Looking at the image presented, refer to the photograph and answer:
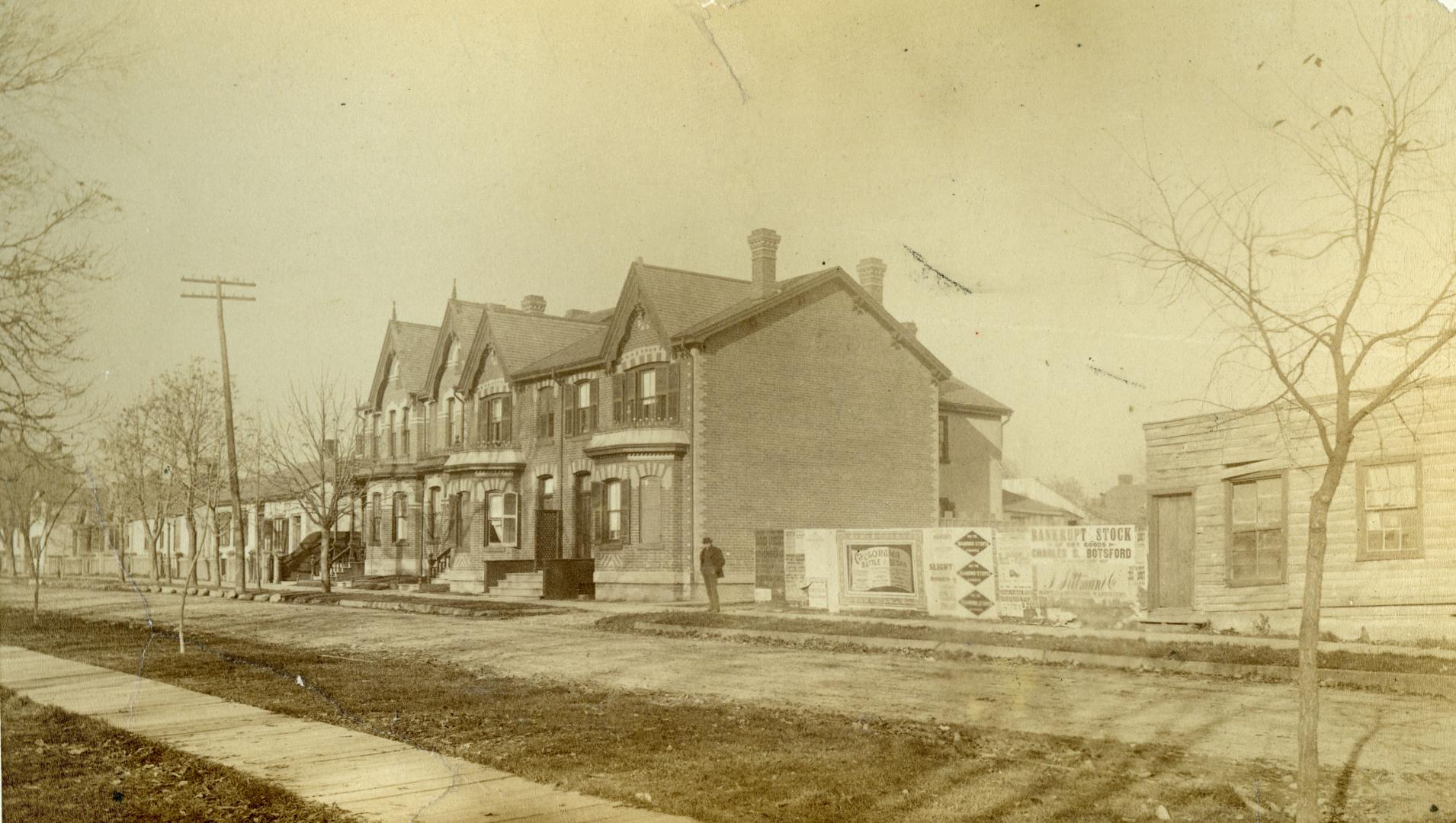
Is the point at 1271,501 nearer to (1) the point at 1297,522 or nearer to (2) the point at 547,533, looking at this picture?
(1) the point at 1297,522

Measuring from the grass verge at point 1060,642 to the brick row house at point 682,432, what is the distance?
289 inches

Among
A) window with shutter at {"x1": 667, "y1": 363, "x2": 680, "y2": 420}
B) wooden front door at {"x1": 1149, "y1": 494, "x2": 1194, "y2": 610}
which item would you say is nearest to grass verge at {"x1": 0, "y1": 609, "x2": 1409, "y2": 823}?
wooden front door at {"x1": 1149, "y1": 494, "x2": 1194, "y2": 610}

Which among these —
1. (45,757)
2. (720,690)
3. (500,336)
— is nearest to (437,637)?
(720,690)

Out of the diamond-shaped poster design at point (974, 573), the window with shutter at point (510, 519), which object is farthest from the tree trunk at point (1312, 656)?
the window with shutter at point (510, 519)

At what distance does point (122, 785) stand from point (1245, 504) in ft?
58.8

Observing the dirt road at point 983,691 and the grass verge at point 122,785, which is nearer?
the grass verge at point 122,785

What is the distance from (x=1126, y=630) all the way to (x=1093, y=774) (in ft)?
38.9

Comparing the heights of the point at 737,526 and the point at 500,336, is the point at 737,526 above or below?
below

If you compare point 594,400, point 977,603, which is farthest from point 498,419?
point 977,603

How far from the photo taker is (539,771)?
26.8ft

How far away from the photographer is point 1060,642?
1728 centimetres

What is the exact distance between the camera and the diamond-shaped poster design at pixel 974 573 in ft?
73.7

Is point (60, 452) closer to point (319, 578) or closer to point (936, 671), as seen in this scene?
point (936, 671)

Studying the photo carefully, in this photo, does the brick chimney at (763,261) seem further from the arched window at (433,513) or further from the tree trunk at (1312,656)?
the tree trunk at (1312,656)
